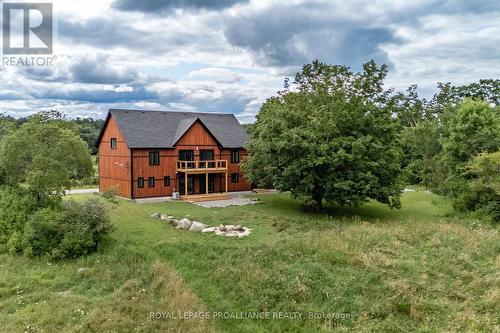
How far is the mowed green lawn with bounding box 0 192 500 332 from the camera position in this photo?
10070 mm

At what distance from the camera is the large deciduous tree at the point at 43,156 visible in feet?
55.6

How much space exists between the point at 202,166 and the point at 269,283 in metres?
18.6

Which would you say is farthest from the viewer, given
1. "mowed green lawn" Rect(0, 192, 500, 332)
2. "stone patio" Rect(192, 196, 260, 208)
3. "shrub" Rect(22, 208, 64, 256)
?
"stone patio" Rect(192, 196, 260, 208)

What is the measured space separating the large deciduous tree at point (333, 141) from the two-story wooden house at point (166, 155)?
6.27m

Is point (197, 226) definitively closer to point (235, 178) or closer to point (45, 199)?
point (45, 199)

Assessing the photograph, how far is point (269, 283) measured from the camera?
1196 cm

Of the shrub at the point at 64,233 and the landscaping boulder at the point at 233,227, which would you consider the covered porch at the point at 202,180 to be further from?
the shrub at the point at 64,233

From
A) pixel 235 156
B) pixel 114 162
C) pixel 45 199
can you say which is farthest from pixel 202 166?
pixel 45 199

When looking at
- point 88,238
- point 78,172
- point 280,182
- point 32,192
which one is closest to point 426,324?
point 88,238

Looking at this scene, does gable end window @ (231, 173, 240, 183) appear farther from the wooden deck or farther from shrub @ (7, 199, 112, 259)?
shrub @ (7, 199, 112, 259)

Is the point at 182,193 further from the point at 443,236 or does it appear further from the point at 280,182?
the point at 443,236

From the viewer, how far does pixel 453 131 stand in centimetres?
2759

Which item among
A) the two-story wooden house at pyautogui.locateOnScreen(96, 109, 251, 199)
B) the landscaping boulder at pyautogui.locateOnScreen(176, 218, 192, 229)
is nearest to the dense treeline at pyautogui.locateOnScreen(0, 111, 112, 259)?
the landscaping boulder at pyautogui.locateOnScreen(176, 218, 192, 229)

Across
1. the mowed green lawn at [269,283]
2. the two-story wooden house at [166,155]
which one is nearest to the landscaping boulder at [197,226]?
the mowed green lawn at [269,283]
